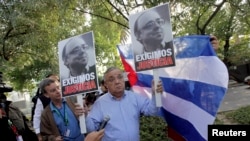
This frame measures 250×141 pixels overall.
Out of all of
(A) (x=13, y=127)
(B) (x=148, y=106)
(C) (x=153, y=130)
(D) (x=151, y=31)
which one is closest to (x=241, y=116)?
(C) (x=153, y=130)

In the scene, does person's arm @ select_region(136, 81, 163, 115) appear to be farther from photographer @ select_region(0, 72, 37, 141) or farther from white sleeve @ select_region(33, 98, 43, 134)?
white sleeve @ select_region(33, 98, 43, 134)

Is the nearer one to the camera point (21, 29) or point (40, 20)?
point (40, 20)

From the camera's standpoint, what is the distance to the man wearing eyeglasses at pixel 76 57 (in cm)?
316

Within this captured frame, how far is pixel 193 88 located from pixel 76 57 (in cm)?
117

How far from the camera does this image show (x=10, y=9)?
260 inches

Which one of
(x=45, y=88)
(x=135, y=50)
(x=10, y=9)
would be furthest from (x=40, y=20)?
(x=135, y=50)

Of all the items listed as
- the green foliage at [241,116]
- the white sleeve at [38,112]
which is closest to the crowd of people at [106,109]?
the white sleeve at [38,112]

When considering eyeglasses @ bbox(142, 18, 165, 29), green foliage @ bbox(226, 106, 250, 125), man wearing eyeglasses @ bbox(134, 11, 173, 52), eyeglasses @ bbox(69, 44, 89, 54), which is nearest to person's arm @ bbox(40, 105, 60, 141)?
eyeglasses @ bbox(69, 44, 89, 54)

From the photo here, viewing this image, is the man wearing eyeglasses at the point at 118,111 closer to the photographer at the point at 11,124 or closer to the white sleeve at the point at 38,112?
the photographer at the point at 11,124

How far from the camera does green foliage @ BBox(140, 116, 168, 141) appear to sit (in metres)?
7.82

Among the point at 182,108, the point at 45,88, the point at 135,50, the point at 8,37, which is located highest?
the point at 8,37

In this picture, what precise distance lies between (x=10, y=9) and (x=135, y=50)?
4214 mm

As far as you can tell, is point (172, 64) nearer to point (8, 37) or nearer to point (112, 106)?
point (112, 106)

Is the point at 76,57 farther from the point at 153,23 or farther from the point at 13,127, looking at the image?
the point at 13,127
